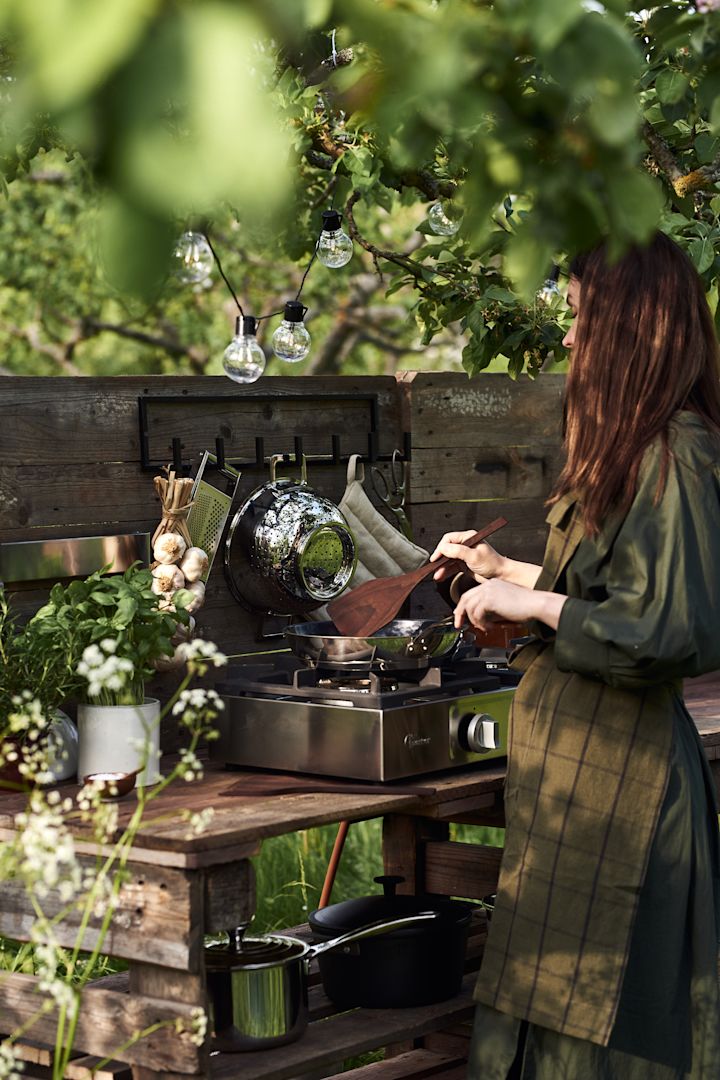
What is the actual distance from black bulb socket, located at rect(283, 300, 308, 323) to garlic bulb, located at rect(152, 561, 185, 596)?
0.63 m

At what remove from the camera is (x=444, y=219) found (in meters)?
3.85

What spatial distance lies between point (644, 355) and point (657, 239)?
211 millimetres

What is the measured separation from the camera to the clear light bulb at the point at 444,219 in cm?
383

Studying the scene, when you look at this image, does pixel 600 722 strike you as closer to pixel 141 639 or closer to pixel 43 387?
pixel 141 639

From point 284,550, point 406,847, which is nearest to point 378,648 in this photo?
point 284,550

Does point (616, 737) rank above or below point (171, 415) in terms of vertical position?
below

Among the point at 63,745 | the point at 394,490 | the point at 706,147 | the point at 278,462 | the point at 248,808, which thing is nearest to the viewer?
the point at 248,808

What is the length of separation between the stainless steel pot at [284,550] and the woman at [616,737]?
2.86 ft

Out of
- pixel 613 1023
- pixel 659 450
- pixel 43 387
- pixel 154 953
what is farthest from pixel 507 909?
pixel 43 387

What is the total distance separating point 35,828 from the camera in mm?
2057

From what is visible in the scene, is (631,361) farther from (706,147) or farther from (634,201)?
(634,201)

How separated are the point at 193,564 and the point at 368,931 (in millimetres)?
834

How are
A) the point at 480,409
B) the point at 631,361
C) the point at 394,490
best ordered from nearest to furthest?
the point at 631,361 < the point at 394,490 < the point at 480,409

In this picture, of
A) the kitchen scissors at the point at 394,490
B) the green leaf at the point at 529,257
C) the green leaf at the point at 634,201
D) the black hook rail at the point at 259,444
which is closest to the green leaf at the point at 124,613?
the black hook rail at the point at 259,444
